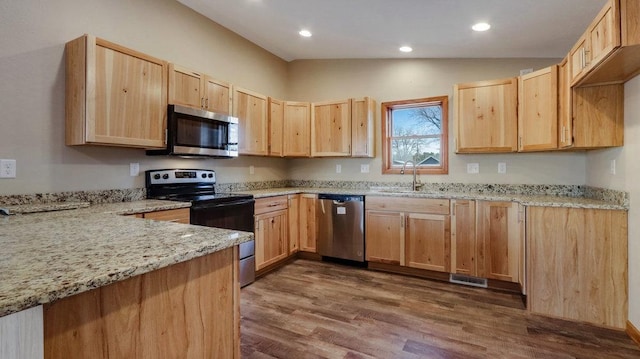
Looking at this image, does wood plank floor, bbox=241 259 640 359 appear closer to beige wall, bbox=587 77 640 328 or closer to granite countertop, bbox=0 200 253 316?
beige wall, bbox=587 77 640 328

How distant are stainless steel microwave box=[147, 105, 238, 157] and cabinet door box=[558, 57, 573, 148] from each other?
9.68ft

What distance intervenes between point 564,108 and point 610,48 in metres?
0.91

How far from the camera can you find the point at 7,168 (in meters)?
1.98

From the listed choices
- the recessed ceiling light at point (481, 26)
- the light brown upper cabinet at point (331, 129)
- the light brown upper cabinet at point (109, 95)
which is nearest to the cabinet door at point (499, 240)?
the recessed ceiling light at point (481, 26)

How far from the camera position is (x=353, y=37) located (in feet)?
11.2

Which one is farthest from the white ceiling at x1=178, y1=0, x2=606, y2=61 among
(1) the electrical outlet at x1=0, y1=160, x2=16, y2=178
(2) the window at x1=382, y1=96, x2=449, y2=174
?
(1) the electrical outlet at x1=0, y1=160, x2=16, y2=178

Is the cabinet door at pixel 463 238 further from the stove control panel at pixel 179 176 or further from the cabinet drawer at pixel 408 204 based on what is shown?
the stove control panel at pixel 179 176

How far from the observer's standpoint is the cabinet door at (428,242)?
10.4ft

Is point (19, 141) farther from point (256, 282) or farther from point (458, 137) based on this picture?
point (458, 137)

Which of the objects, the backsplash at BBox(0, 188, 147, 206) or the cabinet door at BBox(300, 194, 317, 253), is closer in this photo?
the backsplash at BBox(0, 188, 147, 206)

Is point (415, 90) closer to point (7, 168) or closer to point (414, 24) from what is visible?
point (414, 24)

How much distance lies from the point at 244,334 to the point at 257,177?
88.5 inches

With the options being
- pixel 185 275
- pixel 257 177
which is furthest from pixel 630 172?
pixel 257 177

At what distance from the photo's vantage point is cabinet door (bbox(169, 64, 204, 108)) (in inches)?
104
